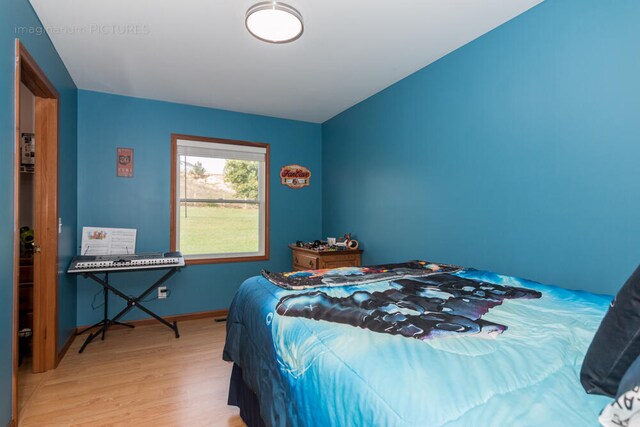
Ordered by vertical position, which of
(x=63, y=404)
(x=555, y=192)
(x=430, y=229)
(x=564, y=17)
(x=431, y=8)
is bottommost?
(x=63, y=404)

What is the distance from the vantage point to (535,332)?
3.56 ft

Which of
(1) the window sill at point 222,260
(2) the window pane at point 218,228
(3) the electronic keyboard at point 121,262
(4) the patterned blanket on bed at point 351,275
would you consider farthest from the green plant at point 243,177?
(4) the patterned blanket on bed at point 351,275

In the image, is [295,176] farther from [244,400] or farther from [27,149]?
[244,400]

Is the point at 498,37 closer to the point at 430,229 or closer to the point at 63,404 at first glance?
the point at 430,229

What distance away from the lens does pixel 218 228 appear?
401 cm

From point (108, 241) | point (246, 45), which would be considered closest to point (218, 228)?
point (108, 241)

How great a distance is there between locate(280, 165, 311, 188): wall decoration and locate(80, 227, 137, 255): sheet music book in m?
1.87

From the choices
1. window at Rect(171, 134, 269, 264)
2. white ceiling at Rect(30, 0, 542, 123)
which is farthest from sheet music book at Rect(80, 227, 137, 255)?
white ceiling at Rect(30, 0, 542, 123)

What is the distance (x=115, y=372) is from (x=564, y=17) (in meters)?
3.88

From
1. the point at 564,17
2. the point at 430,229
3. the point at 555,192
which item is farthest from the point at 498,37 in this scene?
the point at 430,229

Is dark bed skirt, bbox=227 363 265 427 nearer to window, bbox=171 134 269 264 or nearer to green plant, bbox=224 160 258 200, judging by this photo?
window, bbox=171 134 269 264

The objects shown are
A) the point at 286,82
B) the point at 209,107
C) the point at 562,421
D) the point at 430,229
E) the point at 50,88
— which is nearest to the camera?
the point at 562,421

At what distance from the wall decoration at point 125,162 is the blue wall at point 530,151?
280 cm

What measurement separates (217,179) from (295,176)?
3.36 feet
